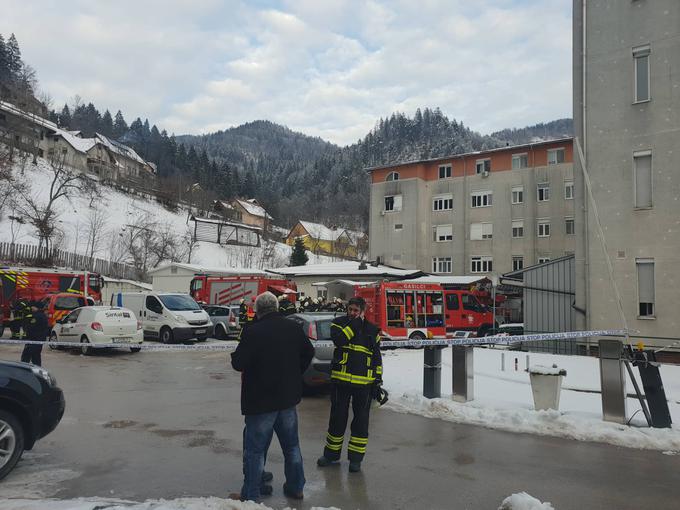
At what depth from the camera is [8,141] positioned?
210 ft

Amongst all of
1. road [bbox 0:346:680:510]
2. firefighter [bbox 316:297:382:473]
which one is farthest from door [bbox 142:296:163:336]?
firefighter [bbox 316:297:382:473]

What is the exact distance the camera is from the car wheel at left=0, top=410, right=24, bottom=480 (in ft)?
17.5

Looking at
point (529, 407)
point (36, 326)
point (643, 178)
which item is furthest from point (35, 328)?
point (643, 178)

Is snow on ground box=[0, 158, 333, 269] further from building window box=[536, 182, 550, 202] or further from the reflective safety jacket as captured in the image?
the reflective safety jacket

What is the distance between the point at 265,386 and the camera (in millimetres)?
4684

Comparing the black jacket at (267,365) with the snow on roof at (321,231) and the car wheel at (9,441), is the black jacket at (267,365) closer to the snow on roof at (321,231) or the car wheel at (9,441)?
the car wheel at (9,441)

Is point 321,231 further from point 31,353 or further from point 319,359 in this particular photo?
point 319,359

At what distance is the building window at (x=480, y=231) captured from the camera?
148 feet

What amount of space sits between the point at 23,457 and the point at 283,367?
3609 mm

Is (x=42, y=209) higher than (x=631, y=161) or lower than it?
higher

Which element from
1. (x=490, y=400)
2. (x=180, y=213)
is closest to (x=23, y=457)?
(x=490, y=400)

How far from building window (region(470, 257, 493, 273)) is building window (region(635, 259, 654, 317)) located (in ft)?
91.8

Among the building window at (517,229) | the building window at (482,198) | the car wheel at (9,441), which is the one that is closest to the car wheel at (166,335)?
the car wheel at (9,441)

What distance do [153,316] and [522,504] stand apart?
1967cm
